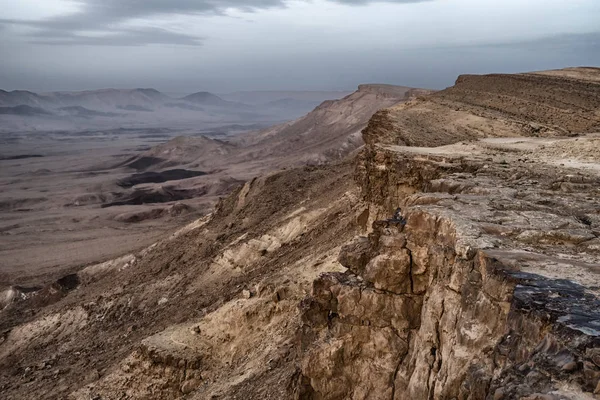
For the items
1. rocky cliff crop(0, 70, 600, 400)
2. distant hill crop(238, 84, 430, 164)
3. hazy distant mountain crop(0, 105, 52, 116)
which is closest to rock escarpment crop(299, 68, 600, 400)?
rocky cliff crop(0, 70, 600, 400)

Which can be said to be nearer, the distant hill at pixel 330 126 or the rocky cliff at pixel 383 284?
the rocky cliff at pixel 383 284

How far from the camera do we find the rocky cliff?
5.35 m

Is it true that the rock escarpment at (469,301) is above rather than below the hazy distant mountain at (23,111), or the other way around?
above

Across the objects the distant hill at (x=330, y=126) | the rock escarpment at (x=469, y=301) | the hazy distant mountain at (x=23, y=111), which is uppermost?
the rock escarpment at (x=469, y=301)

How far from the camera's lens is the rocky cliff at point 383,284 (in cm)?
535

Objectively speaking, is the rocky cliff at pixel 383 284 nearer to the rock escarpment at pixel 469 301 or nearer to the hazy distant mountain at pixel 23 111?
the rock escarpment at pixel 469 301

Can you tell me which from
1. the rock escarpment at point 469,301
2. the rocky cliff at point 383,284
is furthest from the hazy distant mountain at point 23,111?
the rock escarpment at point 469,301

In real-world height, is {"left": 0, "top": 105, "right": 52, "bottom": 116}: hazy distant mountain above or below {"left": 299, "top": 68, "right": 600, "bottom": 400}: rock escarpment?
below

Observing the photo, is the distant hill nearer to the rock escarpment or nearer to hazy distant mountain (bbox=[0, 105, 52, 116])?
the rock escarpment

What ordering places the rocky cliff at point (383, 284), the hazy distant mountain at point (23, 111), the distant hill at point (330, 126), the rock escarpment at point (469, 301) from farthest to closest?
the hazy distant mountain at point (23, 111), the distant hill at point (330, 126), the rocky cliff at point (383, 284), the rock escarpment at point (469, 301)

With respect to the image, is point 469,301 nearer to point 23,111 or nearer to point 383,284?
point 383,284

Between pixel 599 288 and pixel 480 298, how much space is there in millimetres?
1022

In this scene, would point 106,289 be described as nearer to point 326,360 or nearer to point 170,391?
point 170,391

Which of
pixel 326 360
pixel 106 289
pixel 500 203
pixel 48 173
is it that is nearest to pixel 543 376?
pixel 326 360
